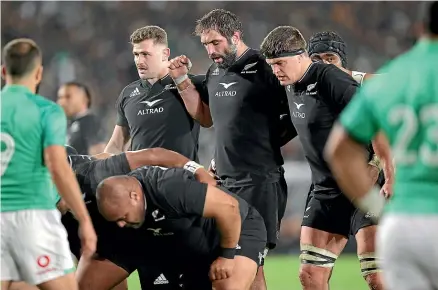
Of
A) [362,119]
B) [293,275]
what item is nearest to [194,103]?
[362,119]

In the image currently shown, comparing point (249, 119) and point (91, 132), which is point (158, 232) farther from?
point (91, 132)

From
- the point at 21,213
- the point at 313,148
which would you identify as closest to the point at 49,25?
the point at 313,148

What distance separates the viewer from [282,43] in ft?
22.9

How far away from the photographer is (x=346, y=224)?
7180 mm

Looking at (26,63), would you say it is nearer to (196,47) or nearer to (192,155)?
(192,155)

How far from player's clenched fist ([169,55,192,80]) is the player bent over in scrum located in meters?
1.28

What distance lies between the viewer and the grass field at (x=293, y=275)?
10164mm

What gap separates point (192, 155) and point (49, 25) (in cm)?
927

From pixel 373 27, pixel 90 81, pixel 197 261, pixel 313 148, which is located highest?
pixel 373 27

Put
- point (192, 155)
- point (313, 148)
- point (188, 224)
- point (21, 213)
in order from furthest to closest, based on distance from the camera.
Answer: point (192, 155) < point (313, 148) < point (188, 224) < point (21, 213)

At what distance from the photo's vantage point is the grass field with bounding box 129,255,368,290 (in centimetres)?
1016

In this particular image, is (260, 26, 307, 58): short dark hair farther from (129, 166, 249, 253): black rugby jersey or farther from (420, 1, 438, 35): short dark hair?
(420, 1, 438, 35): short dark hair

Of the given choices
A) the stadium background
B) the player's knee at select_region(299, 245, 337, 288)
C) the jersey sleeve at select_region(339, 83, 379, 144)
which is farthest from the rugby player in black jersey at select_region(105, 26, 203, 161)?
the stadium background

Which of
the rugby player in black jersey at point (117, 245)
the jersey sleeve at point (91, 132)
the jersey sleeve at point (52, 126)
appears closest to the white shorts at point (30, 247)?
the jersey sleeve at point (52, 126)
